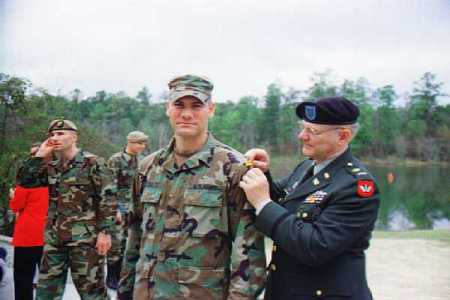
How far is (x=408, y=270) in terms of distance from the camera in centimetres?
674

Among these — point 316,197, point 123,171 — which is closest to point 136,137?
point 123,171

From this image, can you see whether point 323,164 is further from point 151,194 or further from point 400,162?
point 400,162

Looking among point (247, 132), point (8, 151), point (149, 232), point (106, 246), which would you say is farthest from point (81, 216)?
point (247, 132)

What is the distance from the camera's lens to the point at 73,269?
3611 mm

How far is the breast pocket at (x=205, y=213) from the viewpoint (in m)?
1.97

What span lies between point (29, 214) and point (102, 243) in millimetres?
771

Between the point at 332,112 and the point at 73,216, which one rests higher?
the point at 332,112

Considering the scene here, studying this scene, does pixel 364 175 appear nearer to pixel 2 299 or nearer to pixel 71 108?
pixel 2 299

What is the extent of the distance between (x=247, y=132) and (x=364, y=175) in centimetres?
1994

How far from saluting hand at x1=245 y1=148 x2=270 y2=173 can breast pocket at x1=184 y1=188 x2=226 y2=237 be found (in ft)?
0.62

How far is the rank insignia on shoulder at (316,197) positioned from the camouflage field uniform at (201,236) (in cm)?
23

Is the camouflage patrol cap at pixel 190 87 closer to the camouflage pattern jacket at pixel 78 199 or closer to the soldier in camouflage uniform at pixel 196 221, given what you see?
the soldier in camouflage uniform at pixel 196 221

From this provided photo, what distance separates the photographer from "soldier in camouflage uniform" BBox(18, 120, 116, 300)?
3574 mm

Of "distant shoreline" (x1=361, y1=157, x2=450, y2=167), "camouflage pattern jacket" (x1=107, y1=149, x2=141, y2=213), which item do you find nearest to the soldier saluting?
"camouflage pattern jacket" (x1=107, y1=149, x2=141, y2=213)
